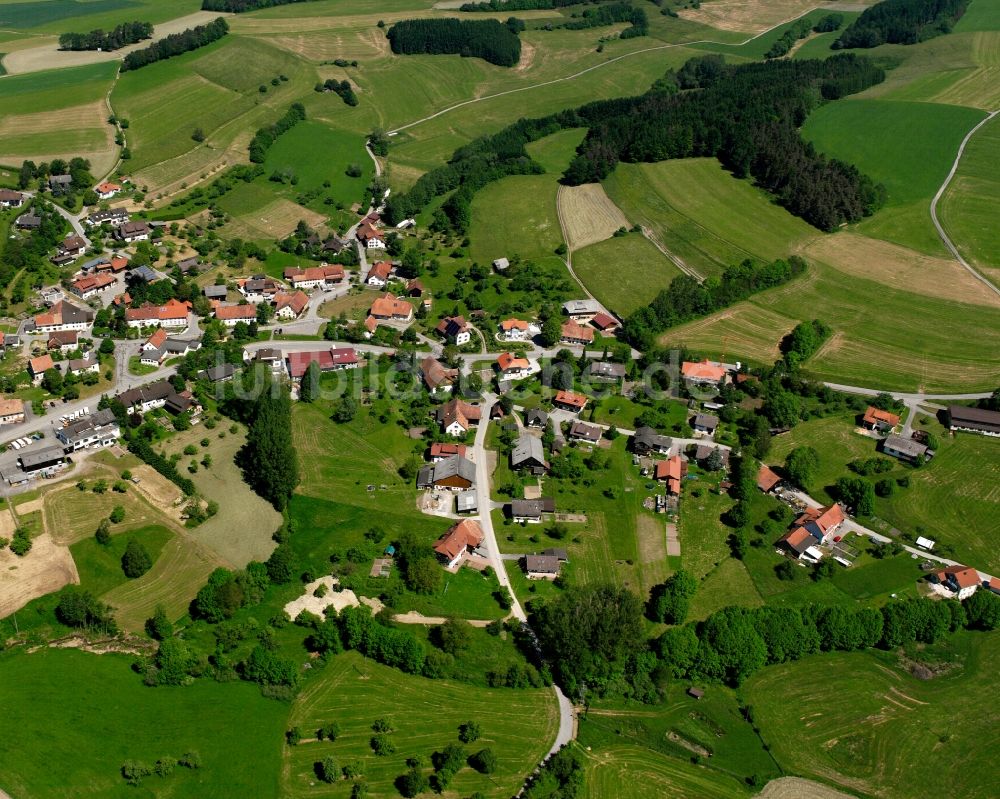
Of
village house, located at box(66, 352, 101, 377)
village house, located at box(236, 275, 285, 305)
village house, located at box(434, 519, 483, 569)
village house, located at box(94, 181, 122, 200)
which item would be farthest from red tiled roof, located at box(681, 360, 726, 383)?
village house, located at box(94, 181, 122, 200)

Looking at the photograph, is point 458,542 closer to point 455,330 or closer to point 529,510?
point 529,510

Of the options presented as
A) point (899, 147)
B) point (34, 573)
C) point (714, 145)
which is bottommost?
point (34, 573)

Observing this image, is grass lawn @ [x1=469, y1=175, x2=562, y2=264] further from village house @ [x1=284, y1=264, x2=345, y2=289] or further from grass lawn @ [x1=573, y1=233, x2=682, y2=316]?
village house @ [x1=284, y1=264, x2=345, y2=289]

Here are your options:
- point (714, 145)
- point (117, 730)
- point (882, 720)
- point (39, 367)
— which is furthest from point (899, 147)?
point (117, 730)

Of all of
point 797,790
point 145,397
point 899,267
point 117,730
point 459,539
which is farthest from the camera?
point 899,267

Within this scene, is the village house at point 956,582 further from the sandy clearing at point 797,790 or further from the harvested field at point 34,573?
the harvested field at point 34,573

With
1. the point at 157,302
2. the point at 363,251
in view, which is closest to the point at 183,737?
the point at 157,302
